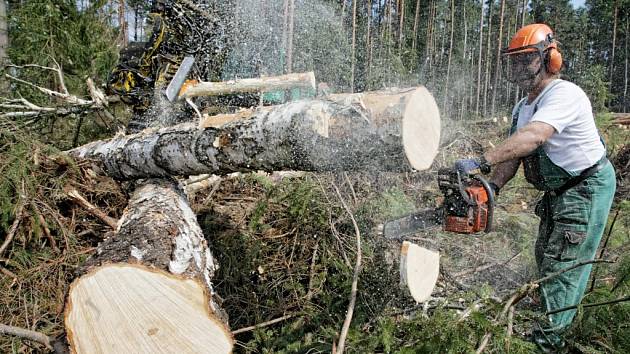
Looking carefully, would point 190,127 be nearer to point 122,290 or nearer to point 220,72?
point 122,290

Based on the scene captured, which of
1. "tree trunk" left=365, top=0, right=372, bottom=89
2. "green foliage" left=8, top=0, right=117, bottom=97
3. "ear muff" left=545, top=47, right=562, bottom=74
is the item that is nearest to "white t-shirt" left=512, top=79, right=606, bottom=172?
"ear muff" left=545, top=47, right=562, bottom=74

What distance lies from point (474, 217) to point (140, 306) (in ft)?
5.27

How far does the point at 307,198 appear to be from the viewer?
3289 mm

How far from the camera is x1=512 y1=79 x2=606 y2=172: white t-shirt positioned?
2268 mm

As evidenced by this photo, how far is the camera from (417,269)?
252cm

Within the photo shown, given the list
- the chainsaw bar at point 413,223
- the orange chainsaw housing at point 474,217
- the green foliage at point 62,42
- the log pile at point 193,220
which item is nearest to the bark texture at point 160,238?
the log pile at point 193,220

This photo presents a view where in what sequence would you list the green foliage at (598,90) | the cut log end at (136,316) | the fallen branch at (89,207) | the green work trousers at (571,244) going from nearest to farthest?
1. the cut log end at (136,316)
2. the green work trousers at (571,244)
3. the fallen branch at (89,207)
4. the green foliage at (598,90)

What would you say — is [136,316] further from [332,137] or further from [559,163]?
[559,163]

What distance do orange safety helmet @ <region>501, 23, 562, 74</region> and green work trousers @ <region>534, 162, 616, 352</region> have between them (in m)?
0.65

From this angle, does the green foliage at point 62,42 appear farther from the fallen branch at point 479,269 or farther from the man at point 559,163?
the man at point 559,163

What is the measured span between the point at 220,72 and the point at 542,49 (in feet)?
11.9

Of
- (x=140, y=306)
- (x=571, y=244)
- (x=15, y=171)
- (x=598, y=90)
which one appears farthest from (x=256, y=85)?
(x=598, y=90)

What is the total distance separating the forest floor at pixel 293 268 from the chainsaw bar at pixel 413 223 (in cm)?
43

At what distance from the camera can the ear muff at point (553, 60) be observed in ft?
8.00
